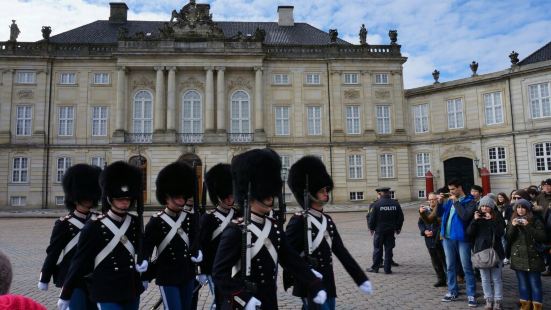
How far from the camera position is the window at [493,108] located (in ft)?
101

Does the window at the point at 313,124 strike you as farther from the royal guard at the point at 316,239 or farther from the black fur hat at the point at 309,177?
the royal guard at the point at 316,239

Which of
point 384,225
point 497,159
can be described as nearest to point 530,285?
point 384,225

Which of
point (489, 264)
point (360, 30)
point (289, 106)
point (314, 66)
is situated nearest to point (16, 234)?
point (489, 264)

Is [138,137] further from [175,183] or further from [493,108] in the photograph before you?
[175,183]

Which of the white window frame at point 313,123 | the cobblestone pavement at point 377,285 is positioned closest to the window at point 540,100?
the white window frame at point 313,123

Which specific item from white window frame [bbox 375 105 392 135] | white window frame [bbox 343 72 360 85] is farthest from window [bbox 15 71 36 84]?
white window frame [bbox 375 105 392 135]

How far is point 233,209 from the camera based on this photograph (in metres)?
6.56

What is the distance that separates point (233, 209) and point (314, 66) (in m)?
29.7

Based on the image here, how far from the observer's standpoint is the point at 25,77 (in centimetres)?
3328

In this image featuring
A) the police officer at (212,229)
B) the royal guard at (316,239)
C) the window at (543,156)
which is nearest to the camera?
the royal guard at (316,239)

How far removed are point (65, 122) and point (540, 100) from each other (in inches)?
1412

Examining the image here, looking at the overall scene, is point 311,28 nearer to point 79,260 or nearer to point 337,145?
point 337,145

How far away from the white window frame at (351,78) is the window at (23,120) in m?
25.7

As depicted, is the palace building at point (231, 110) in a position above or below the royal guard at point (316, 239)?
above
